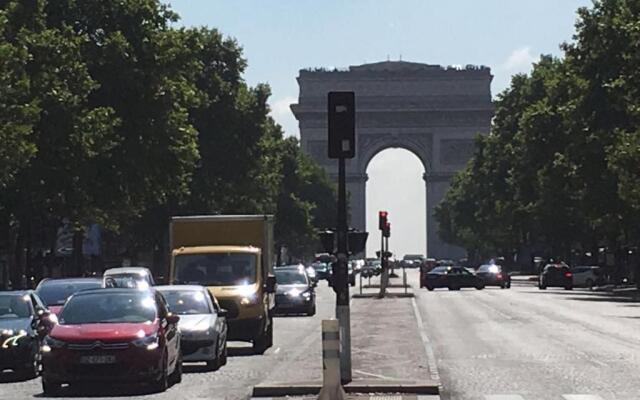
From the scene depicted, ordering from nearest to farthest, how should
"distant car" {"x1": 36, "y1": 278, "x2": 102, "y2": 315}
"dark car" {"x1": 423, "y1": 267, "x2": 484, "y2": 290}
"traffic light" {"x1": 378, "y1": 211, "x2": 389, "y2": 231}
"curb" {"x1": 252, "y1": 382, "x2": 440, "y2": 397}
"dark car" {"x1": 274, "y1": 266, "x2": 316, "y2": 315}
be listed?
"curb" {"x1": 252, "y1": 382, "x2": 440, "y2": 397}, "distant car" {"x1": 36, "y1": 278, "x2": 102, "y2": 315}, "dark car" {"x1": 274, "y1": 266, "x2": 316, "y2": 315}, "traffic light" {"x1": 378, "y1": 211, "x2": 389, "y2": 231}, "dark car" {"x1": 423, "y1": 267, "x2": 484, "y2": 290}

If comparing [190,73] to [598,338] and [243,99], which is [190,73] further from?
[598,338]

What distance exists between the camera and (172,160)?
2343 inches

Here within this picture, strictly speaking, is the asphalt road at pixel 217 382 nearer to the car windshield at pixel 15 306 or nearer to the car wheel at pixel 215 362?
the car wheel at pixel 215 362

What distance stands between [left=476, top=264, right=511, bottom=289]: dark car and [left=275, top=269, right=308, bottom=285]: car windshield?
41.1 m

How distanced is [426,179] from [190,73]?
4592 inches

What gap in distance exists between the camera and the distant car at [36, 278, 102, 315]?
104 ft

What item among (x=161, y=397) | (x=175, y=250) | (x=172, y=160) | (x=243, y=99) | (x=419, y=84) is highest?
(x=419, y=84)

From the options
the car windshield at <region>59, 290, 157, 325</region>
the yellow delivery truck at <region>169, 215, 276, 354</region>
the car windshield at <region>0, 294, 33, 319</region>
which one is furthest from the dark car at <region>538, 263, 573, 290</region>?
the car windshield at <region>59, 290, 157, 325</region>

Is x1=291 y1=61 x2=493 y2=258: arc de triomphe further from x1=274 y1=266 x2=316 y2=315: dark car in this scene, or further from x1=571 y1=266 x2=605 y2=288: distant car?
x1=274 y1=266 x2=316 y2=315: dark car

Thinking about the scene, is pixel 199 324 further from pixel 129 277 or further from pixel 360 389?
pixel 129 277

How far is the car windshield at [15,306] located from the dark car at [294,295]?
24.6 metres

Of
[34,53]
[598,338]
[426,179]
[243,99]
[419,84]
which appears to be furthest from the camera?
[426,179]

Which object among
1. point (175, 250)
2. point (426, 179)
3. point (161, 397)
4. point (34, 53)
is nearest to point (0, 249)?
point (34, 53)

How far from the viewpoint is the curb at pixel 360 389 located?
21.1 metres
